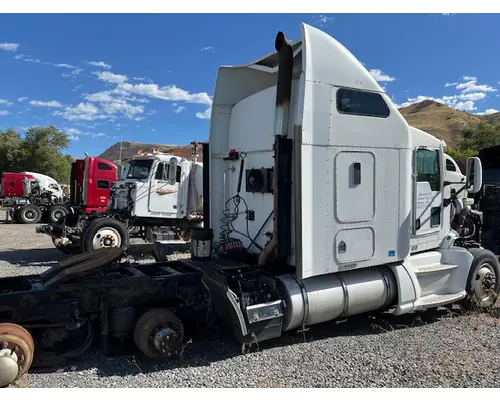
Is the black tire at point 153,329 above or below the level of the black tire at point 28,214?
below

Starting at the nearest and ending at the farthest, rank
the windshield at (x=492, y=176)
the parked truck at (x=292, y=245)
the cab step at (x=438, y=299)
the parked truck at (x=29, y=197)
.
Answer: the parked truck at (x=292, y=245), the cab step at (x=438, y=299), the windshield at (x=492, y=176), the parked truck at (x=29, y=197)

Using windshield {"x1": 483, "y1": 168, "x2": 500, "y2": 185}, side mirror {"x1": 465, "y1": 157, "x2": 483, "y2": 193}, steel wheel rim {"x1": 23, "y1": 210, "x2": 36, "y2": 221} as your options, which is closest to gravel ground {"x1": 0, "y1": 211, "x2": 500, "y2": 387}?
side mirror {"x1": 465, "y1": 157, "x2": 483, "y2": 193}

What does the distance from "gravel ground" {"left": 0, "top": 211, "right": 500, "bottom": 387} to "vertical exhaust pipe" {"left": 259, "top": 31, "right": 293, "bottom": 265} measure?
1.16 metres

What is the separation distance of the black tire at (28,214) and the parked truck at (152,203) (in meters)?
11.1

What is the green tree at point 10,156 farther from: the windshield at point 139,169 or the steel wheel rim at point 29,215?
the windshield at point 139,169

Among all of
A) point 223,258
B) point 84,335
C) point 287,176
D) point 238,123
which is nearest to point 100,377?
point 84,335

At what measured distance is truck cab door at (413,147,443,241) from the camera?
6191mm

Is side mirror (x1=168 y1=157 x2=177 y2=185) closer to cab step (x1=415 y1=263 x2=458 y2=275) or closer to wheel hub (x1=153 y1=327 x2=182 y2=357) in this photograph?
cab step (x1=415 y1=263 x2=458 y2=275)

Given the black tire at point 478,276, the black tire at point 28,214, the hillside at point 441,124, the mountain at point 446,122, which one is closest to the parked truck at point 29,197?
the black tire at point 28,214

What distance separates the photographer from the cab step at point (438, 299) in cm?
589

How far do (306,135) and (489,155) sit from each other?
876cm

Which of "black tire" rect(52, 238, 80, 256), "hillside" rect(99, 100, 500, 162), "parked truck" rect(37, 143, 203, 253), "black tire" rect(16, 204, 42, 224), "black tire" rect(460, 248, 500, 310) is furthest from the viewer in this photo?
"hillside" rect(99, 100, 500, 162)

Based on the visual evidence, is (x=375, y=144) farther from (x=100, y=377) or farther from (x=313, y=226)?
(x=100, y=377)

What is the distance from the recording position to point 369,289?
18.0 feet
